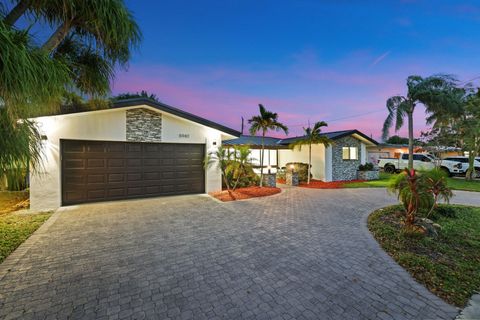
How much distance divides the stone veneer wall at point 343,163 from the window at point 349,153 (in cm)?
23

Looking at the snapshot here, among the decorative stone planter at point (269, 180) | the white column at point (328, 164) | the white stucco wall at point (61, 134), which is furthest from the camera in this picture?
the white column at point (328, 164)

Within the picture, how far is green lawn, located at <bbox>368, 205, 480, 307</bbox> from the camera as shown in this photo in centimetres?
286

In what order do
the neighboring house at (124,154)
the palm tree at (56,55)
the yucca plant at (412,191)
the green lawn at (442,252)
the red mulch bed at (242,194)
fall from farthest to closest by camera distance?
the red mulch bed at (242,194), the neighboring house at (124,154), the yucca plant at (412,191), the green lawn at (442,252), the palm tree at (56,55)

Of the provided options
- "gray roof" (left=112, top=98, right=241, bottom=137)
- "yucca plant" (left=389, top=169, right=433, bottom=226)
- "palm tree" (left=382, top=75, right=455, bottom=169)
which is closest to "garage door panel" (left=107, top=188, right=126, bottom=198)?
"gray roof" (left=112, top=98, right=241, bottom=137)

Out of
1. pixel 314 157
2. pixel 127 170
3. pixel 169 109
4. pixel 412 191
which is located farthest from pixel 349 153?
pixel 127 170

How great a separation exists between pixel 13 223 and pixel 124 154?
3.55 metres

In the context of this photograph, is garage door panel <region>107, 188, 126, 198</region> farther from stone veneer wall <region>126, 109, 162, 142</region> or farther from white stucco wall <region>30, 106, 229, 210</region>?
stone veneer wall <region>126, 109, 162, 142</region>

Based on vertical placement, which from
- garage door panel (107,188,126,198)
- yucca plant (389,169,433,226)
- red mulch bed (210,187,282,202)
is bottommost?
red mulch bed (210,187,282,202)

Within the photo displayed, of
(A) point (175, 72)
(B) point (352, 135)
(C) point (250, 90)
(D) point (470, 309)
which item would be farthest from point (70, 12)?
(B) point (352, 135)

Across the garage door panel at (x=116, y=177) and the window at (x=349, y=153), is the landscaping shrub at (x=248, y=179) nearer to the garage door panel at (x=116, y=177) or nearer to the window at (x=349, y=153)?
the garage door panel at (x=116, y=177)

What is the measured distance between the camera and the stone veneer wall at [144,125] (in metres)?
8.05

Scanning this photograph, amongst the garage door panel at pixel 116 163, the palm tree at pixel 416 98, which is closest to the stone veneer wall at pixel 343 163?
the palm tree at pixel 416 98

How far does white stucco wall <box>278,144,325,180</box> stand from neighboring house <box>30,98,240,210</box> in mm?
7706

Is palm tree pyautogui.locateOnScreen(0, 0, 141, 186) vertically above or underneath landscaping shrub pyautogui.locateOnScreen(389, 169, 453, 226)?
above
